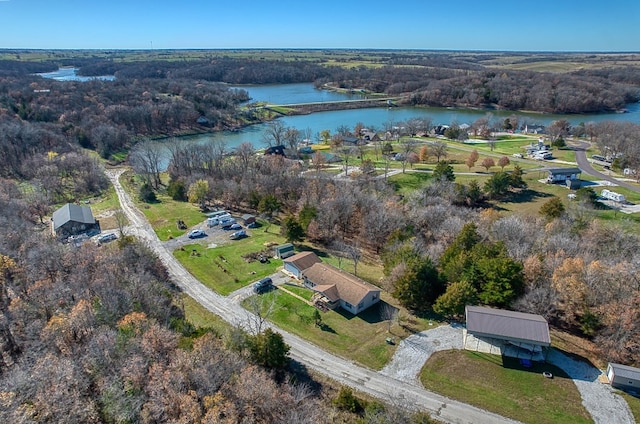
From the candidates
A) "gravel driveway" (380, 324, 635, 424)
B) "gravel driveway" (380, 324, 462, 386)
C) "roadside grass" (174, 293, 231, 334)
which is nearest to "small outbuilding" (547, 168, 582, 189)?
"gravel driveway" (380, 324, 635, 424)

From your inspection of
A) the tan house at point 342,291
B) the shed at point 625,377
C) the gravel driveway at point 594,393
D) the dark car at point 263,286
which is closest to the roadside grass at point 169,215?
the dark car at point 263,286

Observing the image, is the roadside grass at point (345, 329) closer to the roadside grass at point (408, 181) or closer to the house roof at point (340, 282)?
the house roof at point (340, 282)

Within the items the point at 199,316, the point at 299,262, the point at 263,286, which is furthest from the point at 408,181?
the point at 199,316

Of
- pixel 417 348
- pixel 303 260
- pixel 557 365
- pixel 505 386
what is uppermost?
pixel 303 260

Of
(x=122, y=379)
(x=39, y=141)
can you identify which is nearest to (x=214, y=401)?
(x=122, y=379)

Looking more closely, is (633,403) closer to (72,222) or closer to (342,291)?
(342,291)

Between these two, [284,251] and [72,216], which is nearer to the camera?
[284,251]
